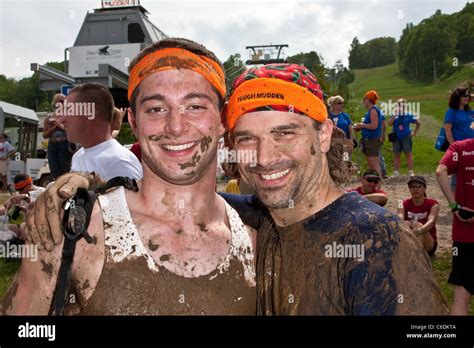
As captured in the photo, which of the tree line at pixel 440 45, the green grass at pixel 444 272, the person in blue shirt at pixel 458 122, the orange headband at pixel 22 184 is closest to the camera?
the green grass at pixel 444 272

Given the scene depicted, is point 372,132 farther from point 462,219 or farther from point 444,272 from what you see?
point 462,219

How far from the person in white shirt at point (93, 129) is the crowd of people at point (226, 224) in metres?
1.97

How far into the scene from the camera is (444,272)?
734cm

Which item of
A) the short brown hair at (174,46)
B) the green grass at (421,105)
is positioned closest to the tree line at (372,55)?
the green grass at (421,105)

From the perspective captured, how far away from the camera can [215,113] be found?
2.87 meters

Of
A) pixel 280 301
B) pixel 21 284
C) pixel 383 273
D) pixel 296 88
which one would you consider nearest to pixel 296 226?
pixel 280 301

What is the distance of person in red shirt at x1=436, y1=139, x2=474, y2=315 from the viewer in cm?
543

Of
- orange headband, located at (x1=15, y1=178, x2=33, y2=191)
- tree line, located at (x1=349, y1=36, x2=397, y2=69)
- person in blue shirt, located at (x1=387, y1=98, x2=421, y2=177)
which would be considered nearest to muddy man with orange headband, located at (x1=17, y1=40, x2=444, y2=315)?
Answer: orange headband, located at (x1=15, y1=178, x2=33, y2=191)

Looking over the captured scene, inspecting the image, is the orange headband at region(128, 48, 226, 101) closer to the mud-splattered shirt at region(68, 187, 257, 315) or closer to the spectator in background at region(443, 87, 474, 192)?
the mud-splattered shirt at region(68, 187, 257, 315)

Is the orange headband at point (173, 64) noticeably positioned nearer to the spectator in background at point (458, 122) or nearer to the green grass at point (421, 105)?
the spectator in background at point (458, 122)

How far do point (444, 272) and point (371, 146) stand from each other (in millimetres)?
3852

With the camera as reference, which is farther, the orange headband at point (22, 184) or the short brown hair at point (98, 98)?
the orange headband at point (22, 184)

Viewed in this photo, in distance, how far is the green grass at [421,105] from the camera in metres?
21.2
